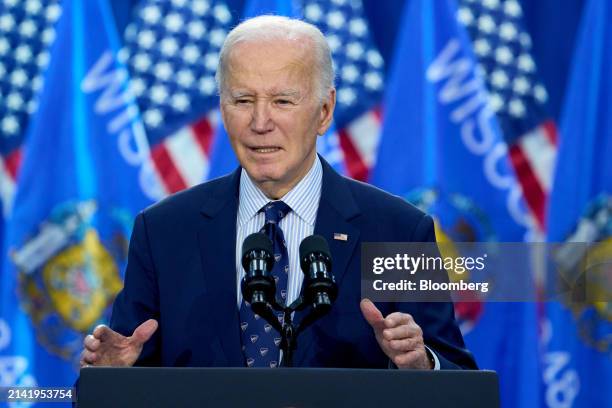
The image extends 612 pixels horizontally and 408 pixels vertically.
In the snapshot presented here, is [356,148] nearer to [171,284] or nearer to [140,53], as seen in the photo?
[140,53]

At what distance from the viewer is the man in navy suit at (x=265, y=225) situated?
7.84 feet

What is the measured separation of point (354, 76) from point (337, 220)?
217 cm

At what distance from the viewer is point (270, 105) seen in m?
2.45

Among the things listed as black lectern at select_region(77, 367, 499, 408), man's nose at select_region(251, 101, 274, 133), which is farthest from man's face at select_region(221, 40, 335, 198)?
black lectern at select_region(77, 367, 499, 408)

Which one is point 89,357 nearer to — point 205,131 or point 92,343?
point 92,343

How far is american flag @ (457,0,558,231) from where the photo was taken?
4617 millimetres

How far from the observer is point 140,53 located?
4.57 metres

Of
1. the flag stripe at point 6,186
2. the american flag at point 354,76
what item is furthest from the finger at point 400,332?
the flag stripe at point 6,186

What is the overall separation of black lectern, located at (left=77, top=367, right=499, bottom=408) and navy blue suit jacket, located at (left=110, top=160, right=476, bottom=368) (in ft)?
1.42

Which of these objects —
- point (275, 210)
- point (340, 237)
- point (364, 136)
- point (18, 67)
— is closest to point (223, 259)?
point (275, 210)

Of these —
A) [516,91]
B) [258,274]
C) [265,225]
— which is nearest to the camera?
[258,274]

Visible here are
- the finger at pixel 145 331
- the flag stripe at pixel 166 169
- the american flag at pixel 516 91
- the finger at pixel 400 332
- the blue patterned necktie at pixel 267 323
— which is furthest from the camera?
the american flag at pixel 516 91

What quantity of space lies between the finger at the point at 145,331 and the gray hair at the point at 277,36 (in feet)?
2.14

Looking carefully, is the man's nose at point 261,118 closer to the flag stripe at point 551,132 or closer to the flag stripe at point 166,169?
the flag stripe at point 166,169
